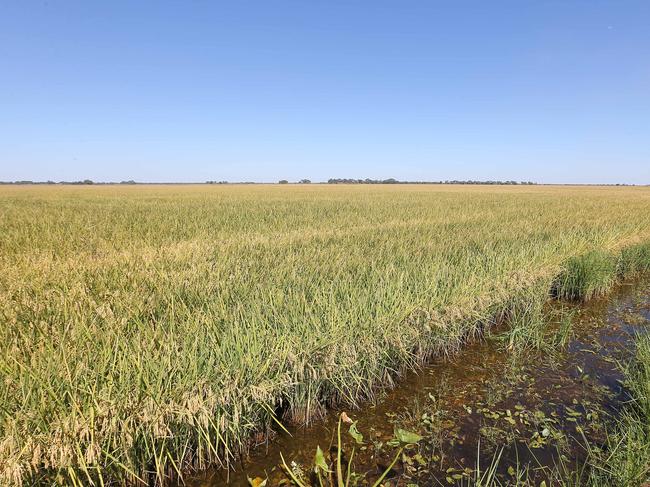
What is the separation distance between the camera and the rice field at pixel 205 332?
6.91 ft

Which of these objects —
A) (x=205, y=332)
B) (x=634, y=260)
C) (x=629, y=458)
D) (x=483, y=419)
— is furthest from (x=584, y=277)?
(x=205, y=332)

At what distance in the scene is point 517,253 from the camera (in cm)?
673

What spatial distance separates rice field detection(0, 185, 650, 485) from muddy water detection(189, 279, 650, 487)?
22 centimetres

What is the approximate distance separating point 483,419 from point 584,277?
16.4 feet

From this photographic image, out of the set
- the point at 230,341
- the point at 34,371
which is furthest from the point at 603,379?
the point at 34,371

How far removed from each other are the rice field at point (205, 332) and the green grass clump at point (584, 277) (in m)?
0.03

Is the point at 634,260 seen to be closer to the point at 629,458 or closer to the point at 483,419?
the point at 483,419

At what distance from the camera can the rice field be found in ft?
6.91

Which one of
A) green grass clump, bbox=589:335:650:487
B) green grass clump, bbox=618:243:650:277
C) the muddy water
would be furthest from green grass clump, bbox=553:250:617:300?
green grass clump, bbox=589:335:650:487

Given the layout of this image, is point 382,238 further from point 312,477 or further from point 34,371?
point 34,371

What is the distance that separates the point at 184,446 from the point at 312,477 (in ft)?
3.16

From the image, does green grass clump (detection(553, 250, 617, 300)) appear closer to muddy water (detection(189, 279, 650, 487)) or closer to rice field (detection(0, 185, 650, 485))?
rice field (detection(0, 185, 650, 485))

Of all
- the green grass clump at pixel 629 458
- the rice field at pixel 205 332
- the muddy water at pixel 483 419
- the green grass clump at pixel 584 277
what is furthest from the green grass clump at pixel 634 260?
the green grass clump at pixel 629 458

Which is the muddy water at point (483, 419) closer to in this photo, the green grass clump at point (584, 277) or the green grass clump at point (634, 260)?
the green grass clump at point (584, 277)
